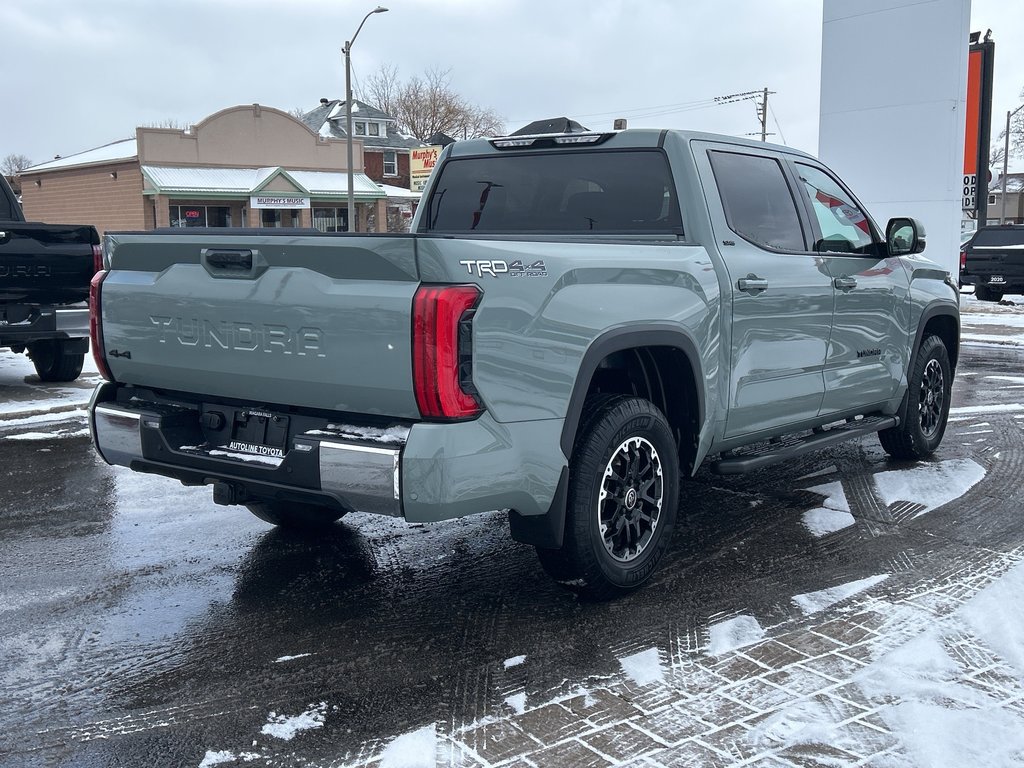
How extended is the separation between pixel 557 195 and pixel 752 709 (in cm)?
288

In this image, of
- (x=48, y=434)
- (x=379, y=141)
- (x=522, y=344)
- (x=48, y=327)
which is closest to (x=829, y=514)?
(x=522, y=344)

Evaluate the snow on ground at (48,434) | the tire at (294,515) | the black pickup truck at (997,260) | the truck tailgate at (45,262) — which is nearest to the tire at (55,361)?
the truck tailgate at (45,262)

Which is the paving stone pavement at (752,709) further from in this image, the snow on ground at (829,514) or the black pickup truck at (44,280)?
the black pickup truck at (44,280)

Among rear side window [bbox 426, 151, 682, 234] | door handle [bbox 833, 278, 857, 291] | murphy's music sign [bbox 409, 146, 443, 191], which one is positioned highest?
murphy's music sign [bbox 409, 146, 443, 191]

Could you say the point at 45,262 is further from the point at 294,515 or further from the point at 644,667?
the point at 644,667

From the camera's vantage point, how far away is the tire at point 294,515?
5039mm

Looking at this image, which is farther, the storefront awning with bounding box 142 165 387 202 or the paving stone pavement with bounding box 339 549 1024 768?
the storefront awning with bounding box 142 165 387 202

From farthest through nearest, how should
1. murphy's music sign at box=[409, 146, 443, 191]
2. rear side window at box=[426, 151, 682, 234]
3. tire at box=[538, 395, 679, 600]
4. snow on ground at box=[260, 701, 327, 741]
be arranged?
murphy's music sign at box=[409, 146, 443, 191]
rear side window at box=[426, 151, 682, 234]
tire at box=[538, 395, 679, 600]
snow on ground at box=[260, 701, 327, 741]

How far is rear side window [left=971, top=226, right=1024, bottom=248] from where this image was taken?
873 inches

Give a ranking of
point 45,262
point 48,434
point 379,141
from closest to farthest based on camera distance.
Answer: point 48,434 < point 45,262 < point 379,141

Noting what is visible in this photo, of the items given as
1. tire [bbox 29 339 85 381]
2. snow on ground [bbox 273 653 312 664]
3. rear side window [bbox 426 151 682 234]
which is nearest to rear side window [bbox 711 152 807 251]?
rear side window [bbox 426 151 682 234]

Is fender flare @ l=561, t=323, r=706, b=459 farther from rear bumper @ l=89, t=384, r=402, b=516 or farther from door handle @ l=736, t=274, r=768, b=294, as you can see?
rear bumper @ l=89, t=384, r=402, b=516

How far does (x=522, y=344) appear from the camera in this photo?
3656 millimetres

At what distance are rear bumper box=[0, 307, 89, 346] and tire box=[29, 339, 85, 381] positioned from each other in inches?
19.6
